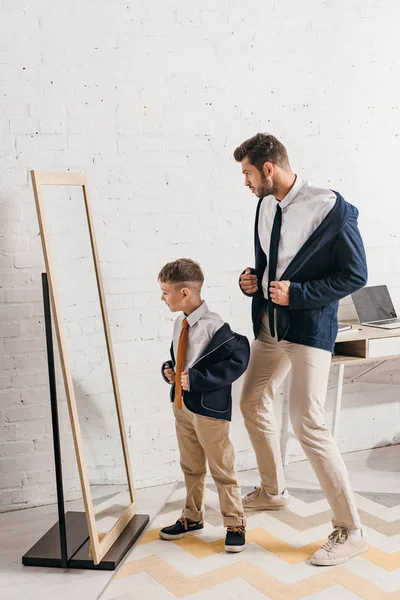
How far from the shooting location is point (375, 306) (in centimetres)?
367

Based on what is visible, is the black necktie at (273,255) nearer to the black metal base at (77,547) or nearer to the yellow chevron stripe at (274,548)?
the yellow chevron stripe at (274,548)

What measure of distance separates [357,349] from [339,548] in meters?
1.02

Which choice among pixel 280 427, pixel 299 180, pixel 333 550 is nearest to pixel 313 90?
pixel 299 180

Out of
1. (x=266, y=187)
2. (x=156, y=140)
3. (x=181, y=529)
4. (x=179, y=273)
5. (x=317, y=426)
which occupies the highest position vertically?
(x=156, y=140)

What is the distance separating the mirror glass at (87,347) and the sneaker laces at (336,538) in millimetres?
774

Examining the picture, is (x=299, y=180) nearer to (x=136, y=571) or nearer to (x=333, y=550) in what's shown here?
(x=333, y=550)

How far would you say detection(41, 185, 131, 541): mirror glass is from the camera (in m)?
2.49

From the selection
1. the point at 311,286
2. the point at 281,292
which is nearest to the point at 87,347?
the point at 281,292

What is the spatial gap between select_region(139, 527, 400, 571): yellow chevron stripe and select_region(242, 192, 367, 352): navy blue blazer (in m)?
0.74

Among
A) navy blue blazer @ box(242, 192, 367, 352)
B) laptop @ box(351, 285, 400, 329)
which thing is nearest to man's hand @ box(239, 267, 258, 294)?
navy blue blazer @ box(242, 192, 367, 352)

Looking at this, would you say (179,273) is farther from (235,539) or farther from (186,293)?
(235,539)

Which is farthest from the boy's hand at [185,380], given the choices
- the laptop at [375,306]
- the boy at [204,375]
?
the laptop at [375,306]

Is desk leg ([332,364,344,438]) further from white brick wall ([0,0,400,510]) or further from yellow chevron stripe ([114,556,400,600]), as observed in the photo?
yellow chevron stripe ([114,556,400,600])

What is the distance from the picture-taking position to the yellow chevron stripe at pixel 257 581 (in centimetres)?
240
